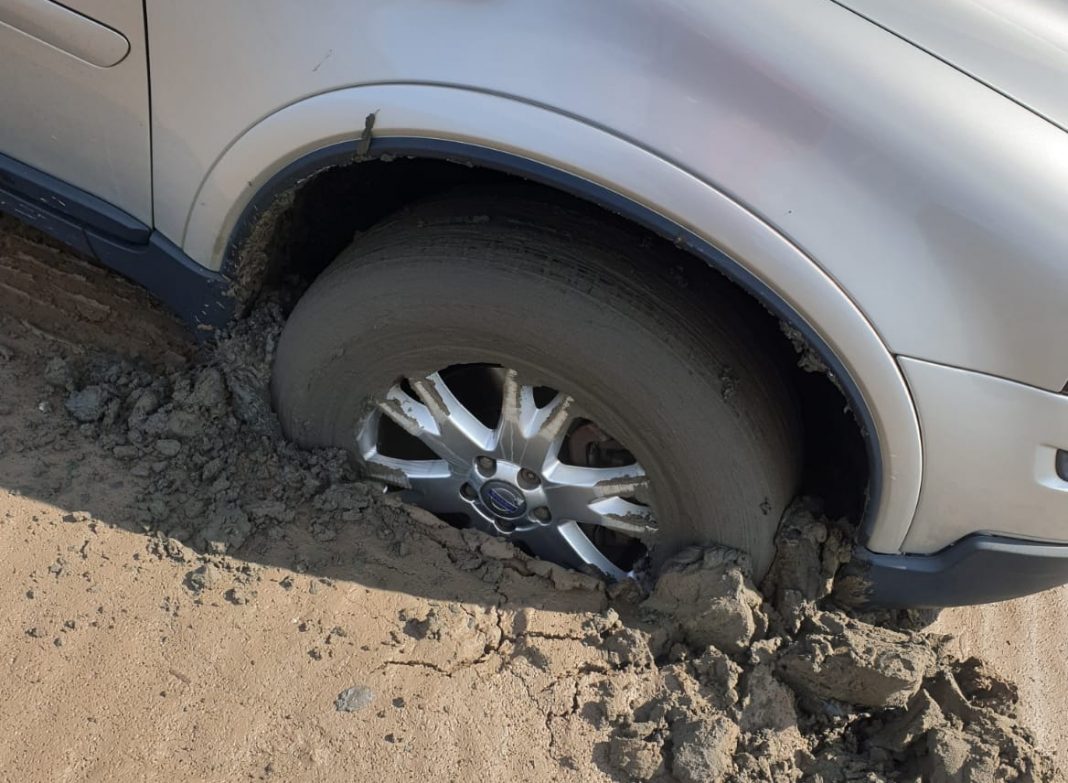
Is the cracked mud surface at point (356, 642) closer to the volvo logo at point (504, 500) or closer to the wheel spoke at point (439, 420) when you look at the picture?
the volvo logo at point (504, 500)

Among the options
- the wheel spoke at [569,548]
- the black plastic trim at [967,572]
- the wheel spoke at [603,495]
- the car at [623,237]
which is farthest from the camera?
the wheel spoke at [569,548]

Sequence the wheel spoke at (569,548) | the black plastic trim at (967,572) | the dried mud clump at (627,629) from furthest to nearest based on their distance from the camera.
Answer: the wheel spoke at (569,548) < the dried mud clump at (627,629) < the black plastic trim at (967,572)

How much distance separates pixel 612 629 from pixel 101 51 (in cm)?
179

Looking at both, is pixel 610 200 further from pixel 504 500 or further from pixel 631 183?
pixel 504 500

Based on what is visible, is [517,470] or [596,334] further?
[517,470]

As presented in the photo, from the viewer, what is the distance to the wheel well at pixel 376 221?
212 cm

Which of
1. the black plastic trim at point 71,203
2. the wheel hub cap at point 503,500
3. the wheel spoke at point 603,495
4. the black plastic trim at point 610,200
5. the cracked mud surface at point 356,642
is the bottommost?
the cracked mud surface at point 356,642

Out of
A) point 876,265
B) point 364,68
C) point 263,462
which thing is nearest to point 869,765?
point 876,265

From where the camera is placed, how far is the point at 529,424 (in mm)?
2186

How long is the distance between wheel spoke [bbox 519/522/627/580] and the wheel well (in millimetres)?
554

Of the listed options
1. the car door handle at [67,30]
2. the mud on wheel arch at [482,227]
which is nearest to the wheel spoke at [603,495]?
the mud on wheel arch at [482,227]

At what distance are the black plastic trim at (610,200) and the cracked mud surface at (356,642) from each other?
472 mm

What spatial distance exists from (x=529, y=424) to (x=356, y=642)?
2.22 ft

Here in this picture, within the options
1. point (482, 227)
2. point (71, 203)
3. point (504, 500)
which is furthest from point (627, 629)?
point (71, 203)
